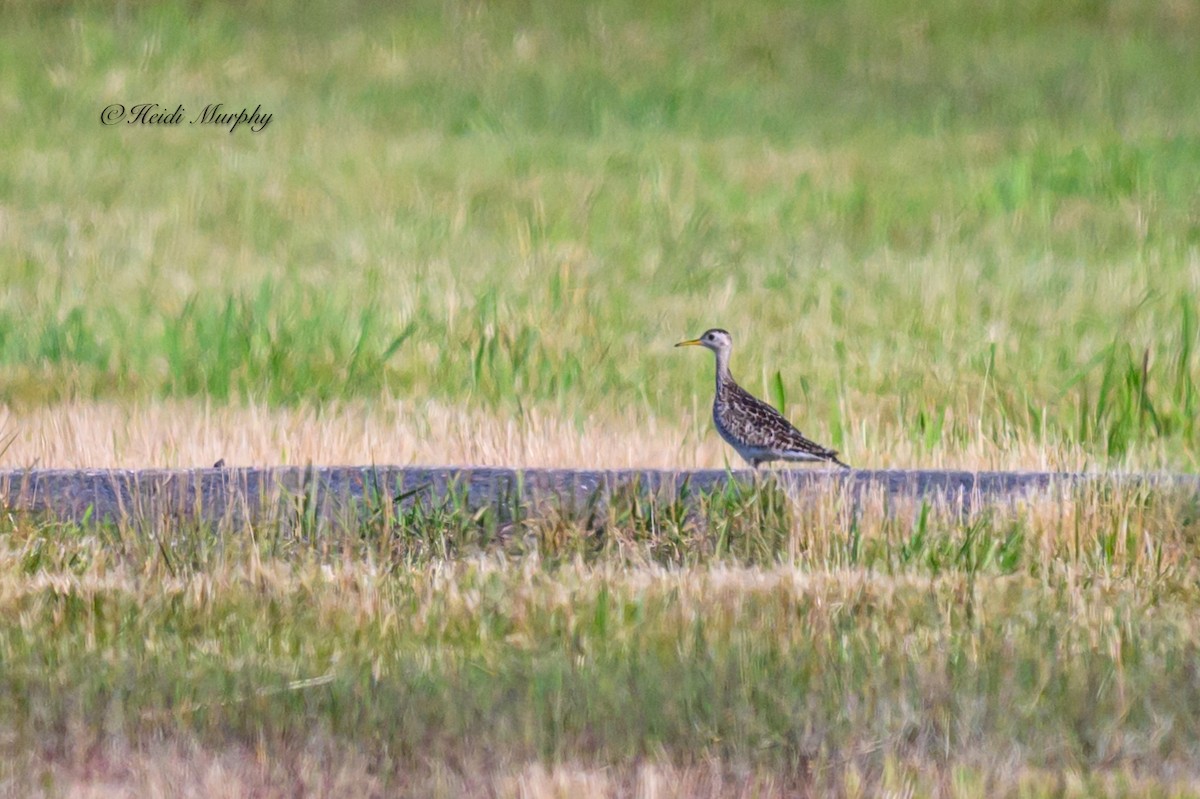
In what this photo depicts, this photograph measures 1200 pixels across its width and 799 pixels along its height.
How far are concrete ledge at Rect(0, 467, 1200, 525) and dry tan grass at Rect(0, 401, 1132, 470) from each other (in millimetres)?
620

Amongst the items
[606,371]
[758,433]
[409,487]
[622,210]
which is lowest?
[409,487]

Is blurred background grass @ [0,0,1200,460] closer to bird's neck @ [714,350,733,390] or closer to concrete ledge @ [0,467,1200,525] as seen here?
bird's neck @ [714,350,733,390]

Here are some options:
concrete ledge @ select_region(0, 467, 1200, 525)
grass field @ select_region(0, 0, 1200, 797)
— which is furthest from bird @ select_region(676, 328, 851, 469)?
concrete ledge @ select_region(0, 467, 1200, 525)

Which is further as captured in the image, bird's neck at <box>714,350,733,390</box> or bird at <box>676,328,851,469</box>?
bird's neck at <box>714,350,733,390</box>

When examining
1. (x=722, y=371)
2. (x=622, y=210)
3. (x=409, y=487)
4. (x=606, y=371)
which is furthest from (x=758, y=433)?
(x=622, y=210)

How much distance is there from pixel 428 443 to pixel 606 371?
186 cm

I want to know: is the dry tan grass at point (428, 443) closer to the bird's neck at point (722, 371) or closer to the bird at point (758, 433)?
the bird at point (758, 433)

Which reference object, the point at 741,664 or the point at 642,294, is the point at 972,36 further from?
the point at 741,664

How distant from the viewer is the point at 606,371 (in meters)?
10.9

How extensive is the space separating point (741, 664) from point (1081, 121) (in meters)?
13.1

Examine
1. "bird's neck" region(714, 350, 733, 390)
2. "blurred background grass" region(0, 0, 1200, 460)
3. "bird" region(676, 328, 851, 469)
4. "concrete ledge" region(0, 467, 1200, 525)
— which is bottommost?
"concrete ledge" region(0, 467, 1200, 525)

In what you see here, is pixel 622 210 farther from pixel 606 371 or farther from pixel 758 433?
pixel 758 433

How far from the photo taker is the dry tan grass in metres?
8.77

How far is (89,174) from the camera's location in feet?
52.6
